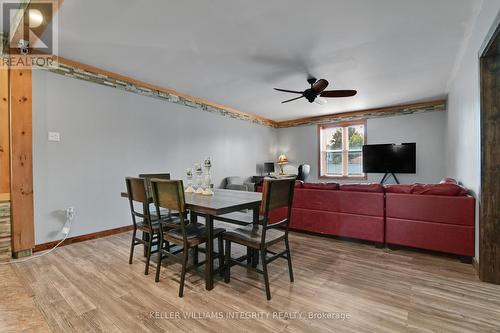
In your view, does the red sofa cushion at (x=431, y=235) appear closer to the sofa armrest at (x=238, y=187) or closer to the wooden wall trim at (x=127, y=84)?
the sofa armrest at (x=238, y=187)

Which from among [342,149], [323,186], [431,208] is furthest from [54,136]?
[342,149]

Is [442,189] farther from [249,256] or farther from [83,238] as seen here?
[83,238]

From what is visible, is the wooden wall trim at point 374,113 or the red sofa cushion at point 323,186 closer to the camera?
the red sofa cushion at point 323,186

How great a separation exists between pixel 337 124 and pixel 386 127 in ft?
3.91

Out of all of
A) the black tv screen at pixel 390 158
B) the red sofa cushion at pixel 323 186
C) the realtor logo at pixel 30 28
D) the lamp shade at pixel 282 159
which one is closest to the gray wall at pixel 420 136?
the black tv screen at pixel 390 158

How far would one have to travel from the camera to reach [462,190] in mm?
2619

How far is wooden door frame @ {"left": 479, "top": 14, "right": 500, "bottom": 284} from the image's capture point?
2107 millimetres

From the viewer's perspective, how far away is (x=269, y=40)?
2.68 metres

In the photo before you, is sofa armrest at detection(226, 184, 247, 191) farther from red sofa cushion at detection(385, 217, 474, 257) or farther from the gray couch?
red sofa cushion at detection(385, 217, 474, 257)

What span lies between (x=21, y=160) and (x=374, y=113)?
6.69m

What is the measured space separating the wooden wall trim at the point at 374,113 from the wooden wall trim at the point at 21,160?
236 inches

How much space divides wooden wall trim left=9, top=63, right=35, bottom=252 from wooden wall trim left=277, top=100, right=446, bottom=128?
5986 mm

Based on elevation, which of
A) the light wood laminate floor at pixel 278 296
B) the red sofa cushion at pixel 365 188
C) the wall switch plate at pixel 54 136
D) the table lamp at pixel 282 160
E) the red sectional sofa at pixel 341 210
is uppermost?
the wall switch plate at pixel 54 136

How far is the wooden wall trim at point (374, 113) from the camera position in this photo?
5324 millimetres
